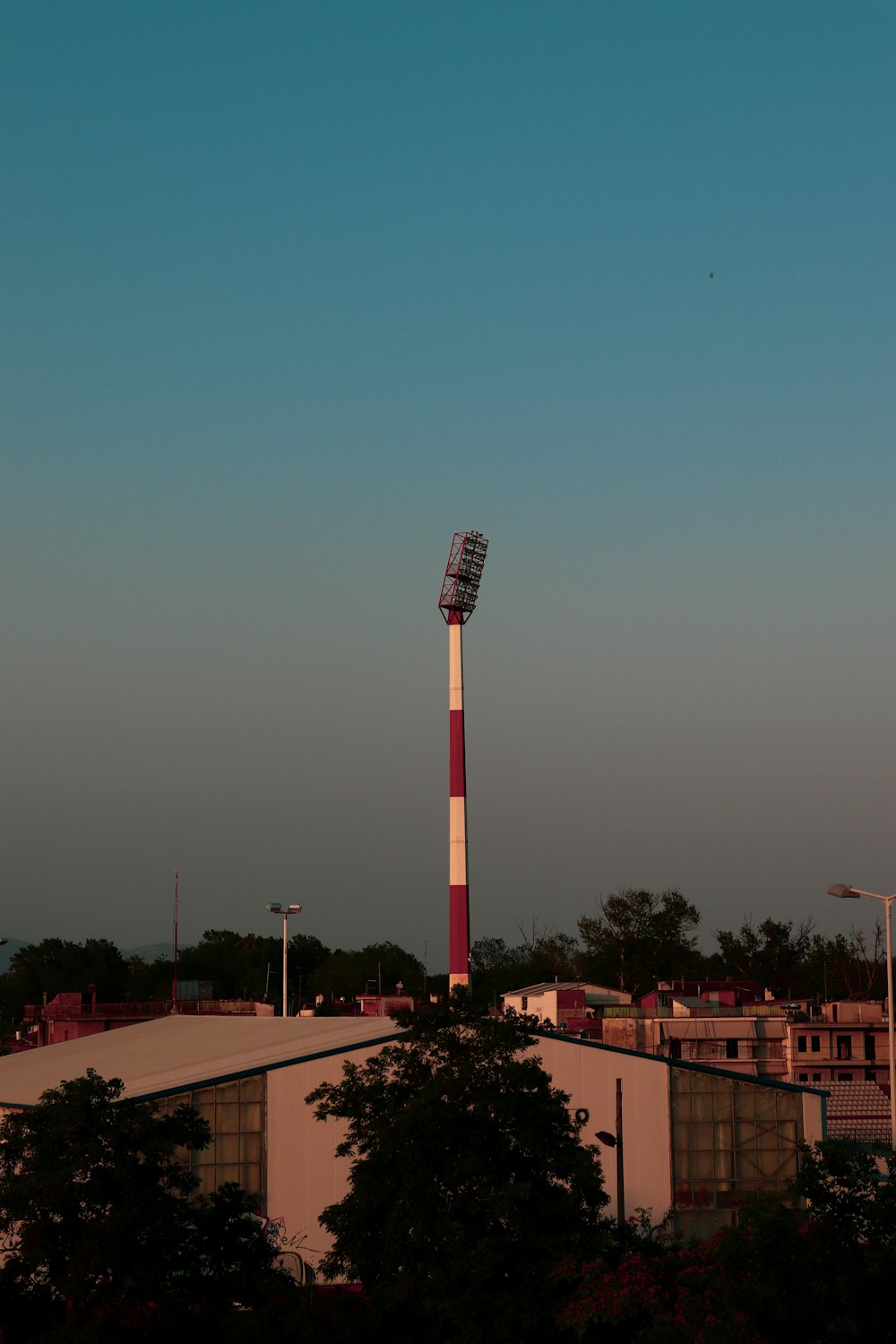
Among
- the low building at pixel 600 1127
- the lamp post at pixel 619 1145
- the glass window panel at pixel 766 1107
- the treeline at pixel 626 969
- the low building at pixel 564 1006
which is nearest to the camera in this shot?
the lamp post at pixel 619 1145

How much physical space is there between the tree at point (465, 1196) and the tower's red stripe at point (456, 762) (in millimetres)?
58621

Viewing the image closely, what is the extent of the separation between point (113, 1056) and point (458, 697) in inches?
1432

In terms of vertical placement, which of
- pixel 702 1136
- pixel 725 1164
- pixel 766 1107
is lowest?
pixel 725 1164

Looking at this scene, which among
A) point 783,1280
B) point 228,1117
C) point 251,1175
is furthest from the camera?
point 228,1117

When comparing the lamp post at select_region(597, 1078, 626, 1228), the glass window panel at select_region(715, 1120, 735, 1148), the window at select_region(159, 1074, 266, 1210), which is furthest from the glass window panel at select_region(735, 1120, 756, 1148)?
the window at select_region(159, 1074, 266, 1210)

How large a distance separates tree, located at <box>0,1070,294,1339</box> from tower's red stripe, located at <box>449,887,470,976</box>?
56858mm

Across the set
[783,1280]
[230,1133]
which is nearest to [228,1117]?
[230,1133]

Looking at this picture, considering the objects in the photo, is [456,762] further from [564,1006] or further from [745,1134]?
[745,1134]

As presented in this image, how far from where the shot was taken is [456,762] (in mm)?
89188

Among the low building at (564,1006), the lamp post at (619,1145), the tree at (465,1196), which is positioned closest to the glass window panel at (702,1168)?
the lamp post at (619,1145)

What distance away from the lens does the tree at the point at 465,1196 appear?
89.7 feet

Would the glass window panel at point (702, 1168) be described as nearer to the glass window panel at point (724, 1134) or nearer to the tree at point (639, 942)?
the glass window panel at point (724, 1134)

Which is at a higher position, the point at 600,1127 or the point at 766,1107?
the point at 766,1107

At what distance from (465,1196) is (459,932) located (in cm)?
5922
